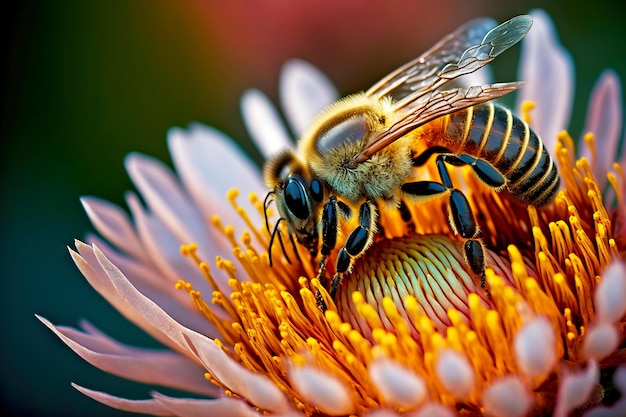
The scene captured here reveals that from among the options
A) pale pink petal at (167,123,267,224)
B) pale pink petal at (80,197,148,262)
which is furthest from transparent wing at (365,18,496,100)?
pale pink petal at (80,197,148,262)

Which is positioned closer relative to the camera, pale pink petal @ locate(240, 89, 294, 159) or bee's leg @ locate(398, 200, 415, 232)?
bee's leg @ locate(398, 200, 415, 232)

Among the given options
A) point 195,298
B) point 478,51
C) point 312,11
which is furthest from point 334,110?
point 312,11

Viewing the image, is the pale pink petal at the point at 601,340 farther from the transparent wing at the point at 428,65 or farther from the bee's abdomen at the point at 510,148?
the transparent wing at the point at 428,65

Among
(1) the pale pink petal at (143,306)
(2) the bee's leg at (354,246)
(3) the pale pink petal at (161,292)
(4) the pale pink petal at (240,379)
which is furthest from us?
(3) the pale pink petal at (161,292)

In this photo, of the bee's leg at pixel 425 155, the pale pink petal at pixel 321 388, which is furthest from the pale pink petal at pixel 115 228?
the pale pink petal at pixel 321 388

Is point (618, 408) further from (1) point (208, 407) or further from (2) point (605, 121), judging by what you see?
(2) point (605, 121)

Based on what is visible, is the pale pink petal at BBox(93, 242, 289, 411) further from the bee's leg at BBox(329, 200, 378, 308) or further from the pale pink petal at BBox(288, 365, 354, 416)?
the bee's leg at BBox(329, 200, 378, 308)
